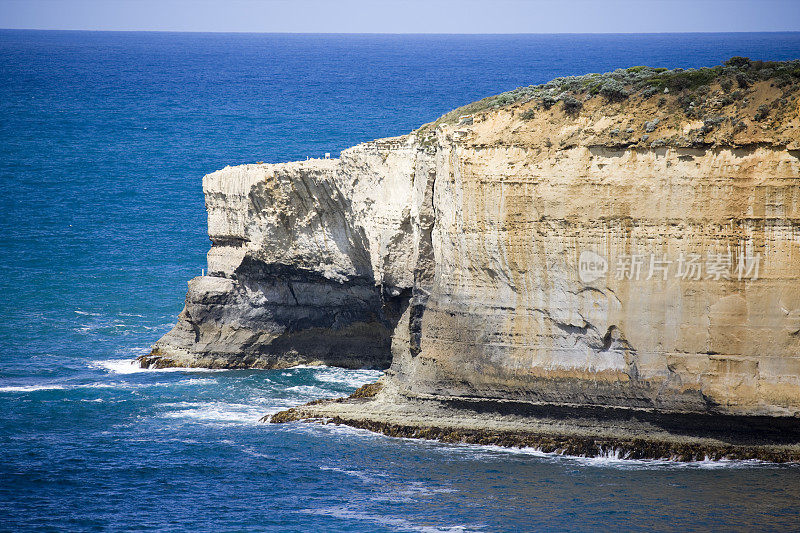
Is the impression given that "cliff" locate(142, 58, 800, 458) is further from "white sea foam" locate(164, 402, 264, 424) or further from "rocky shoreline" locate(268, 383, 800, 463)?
"white sea foam" locate(164, 402, 264, 424)

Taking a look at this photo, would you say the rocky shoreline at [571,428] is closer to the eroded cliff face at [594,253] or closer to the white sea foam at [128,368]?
the eroded cliff face at [594,253]

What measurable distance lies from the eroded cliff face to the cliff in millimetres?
58

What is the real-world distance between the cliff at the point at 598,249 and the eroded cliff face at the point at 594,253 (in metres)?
0.06

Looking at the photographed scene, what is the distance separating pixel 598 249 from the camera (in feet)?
127

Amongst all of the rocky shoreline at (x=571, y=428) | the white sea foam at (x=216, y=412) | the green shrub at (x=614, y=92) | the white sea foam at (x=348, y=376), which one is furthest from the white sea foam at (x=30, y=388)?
the green shrub at (x=614, y=92)

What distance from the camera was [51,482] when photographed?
36562mm

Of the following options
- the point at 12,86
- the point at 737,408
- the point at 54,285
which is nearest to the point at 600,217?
the point at 737,408

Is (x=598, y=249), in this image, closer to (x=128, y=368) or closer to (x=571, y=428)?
(x=571, y=428)

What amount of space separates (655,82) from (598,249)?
7089mm

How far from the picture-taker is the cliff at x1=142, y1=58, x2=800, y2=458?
122 feet

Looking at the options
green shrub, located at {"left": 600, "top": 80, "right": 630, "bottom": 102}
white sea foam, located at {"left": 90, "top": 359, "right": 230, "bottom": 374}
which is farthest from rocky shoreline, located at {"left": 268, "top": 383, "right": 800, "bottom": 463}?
green shrub, located at {"left": 600, "top": 80, "right": 630, "bottom": 102}

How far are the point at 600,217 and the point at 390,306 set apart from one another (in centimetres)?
1107

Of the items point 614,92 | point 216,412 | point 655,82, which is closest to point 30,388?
point 216,412

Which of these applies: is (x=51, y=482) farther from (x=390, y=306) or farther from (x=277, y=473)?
(x=390, y=306)
